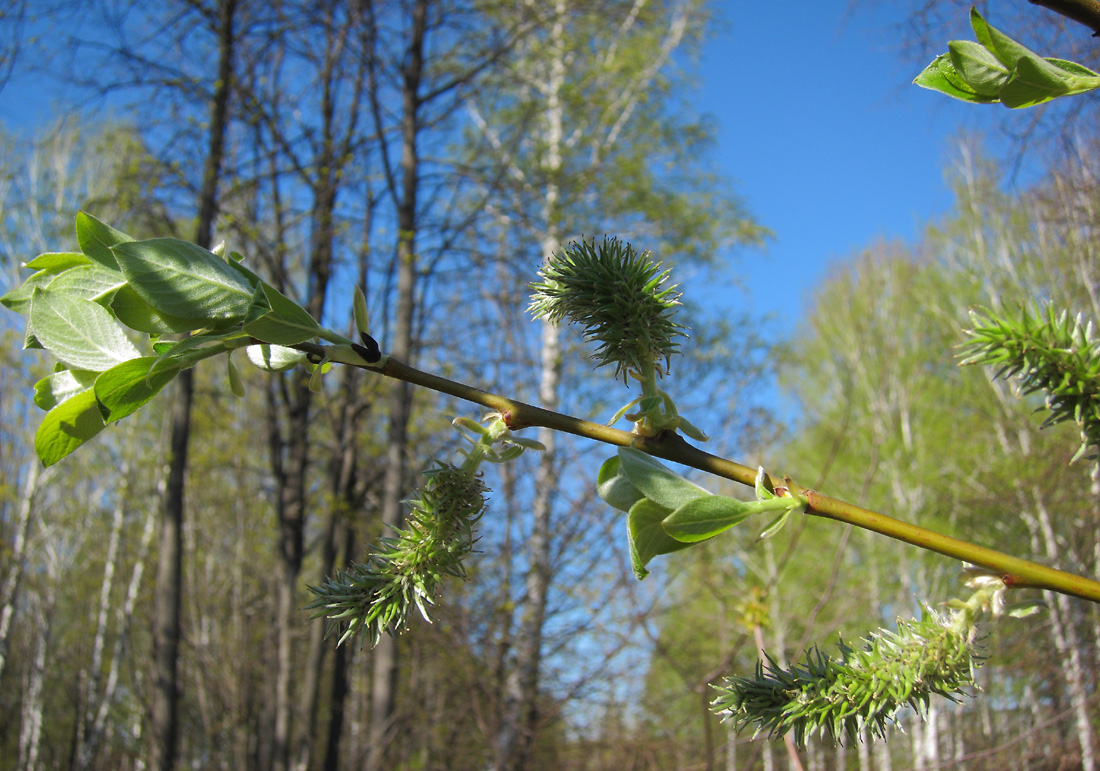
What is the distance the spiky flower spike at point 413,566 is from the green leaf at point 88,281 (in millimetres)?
238

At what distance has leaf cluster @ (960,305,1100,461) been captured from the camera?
0.50m

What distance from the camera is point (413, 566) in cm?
51

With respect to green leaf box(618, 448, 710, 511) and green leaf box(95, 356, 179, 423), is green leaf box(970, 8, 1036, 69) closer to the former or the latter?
green leaf box(618, 448, 710, 511)

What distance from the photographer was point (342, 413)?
225 inches

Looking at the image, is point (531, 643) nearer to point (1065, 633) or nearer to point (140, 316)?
point (140, 316)

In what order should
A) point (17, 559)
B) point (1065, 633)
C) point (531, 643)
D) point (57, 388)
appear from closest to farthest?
point (57, 388), point (531, 643), point (1065, 633), point (17, 559)

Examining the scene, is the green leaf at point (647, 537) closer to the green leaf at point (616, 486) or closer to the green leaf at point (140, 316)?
the green leaf at point (616, 486)

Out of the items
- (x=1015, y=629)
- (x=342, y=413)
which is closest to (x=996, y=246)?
(x=1015, y=629)

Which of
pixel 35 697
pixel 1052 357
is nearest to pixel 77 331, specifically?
pixel 1052 357

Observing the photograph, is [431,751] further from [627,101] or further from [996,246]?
[996,246]

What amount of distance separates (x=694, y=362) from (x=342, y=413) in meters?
3.66

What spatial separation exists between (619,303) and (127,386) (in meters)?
0.34

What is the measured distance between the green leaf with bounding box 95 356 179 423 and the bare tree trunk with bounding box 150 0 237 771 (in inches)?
186

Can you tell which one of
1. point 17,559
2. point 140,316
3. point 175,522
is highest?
point 17,559
